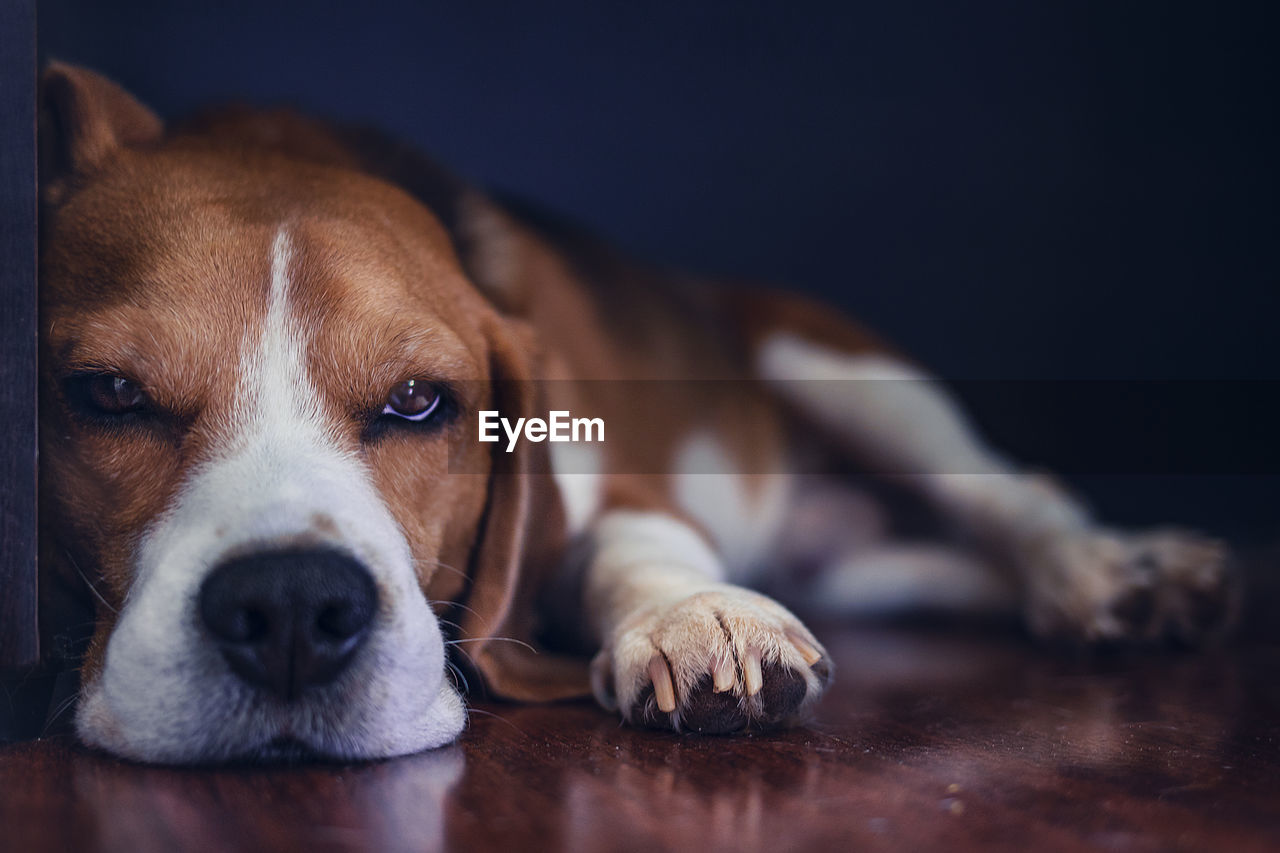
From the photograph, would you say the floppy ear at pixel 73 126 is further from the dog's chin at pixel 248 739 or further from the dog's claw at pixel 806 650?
the dog's claw at pixel 806 650

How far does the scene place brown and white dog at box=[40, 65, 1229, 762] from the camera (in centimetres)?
142

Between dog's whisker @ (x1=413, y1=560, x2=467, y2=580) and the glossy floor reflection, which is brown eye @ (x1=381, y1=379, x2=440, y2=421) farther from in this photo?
the glossy floor reflection

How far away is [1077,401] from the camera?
170 inches

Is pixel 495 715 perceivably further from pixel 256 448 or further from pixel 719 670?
pixel 256 448

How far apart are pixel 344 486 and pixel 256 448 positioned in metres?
0.13

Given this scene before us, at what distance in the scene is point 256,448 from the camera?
1568mm

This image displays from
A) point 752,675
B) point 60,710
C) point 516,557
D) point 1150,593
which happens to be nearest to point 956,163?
point 1150,593

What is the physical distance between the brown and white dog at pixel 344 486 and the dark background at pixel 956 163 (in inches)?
57.7

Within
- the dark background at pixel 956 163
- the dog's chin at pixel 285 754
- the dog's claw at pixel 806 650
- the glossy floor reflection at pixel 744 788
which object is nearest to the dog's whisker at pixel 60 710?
the glossy floor reflection at pixel 744 788

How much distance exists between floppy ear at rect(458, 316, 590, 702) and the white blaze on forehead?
0.79ft

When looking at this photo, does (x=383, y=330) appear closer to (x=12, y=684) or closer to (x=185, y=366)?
(x=185, y=366)

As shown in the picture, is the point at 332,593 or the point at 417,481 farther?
the point at 417,481

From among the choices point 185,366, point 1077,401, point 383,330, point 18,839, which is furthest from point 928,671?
point 1077,401

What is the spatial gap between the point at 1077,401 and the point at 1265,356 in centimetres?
66
